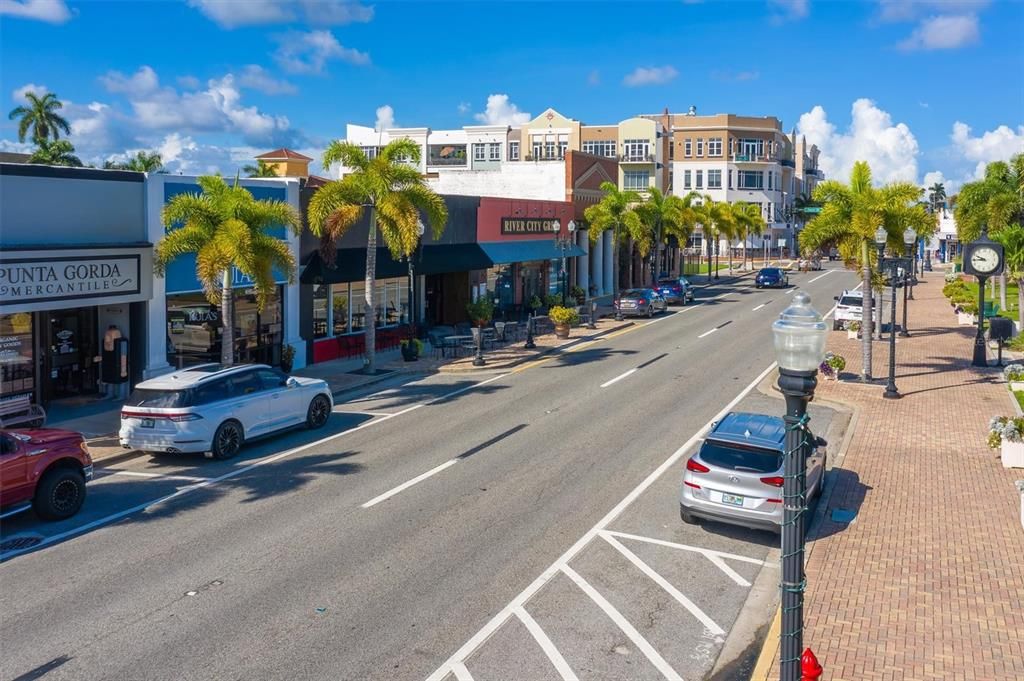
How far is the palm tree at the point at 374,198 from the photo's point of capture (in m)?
26.6

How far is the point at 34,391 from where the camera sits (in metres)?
21.5

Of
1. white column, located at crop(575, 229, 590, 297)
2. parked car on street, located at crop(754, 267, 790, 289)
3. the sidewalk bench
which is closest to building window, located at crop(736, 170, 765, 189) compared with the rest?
parked car on street, located at crop(754, 267, 790, 289)

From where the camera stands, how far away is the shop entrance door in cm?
2192

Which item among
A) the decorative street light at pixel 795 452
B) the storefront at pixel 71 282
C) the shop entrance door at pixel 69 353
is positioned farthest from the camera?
the shop entrance door at pixel 69 353

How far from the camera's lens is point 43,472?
45.1 ft

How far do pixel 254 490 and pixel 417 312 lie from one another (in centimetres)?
2169

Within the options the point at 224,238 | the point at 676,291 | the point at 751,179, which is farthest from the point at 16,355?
the point at 751,179

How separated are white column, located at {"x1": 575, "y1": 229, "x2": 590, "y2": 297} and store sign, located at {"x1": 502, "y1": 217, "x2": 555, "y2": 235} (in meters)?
4.94

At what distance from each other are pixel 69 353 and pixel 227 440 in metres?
7.47

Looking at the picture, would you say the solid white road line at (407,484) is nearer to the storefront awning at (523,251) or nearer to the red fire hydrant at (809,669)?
the red fire hydrant at (809,669)

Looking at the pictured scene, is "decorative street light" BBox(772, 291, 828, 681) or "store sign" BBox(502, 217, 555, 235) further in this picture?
"store sign" BBox(502, 217, 555, 235)

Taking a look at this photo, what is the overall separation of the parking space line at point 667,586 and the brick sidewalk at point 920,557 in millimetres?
797

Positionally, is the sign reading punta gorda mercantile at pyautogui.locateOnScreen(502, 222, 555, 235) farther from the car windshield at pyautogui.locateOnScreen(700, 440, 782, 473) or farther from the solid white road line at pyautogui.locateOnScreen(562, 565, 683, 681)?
the solid white road line at pyautogui.locateOnScreen(562, 565, 683, 681)

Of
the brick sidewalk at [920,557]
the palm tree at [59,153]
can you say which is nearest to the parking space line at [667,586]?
the brick sidewalk at [920,557]
